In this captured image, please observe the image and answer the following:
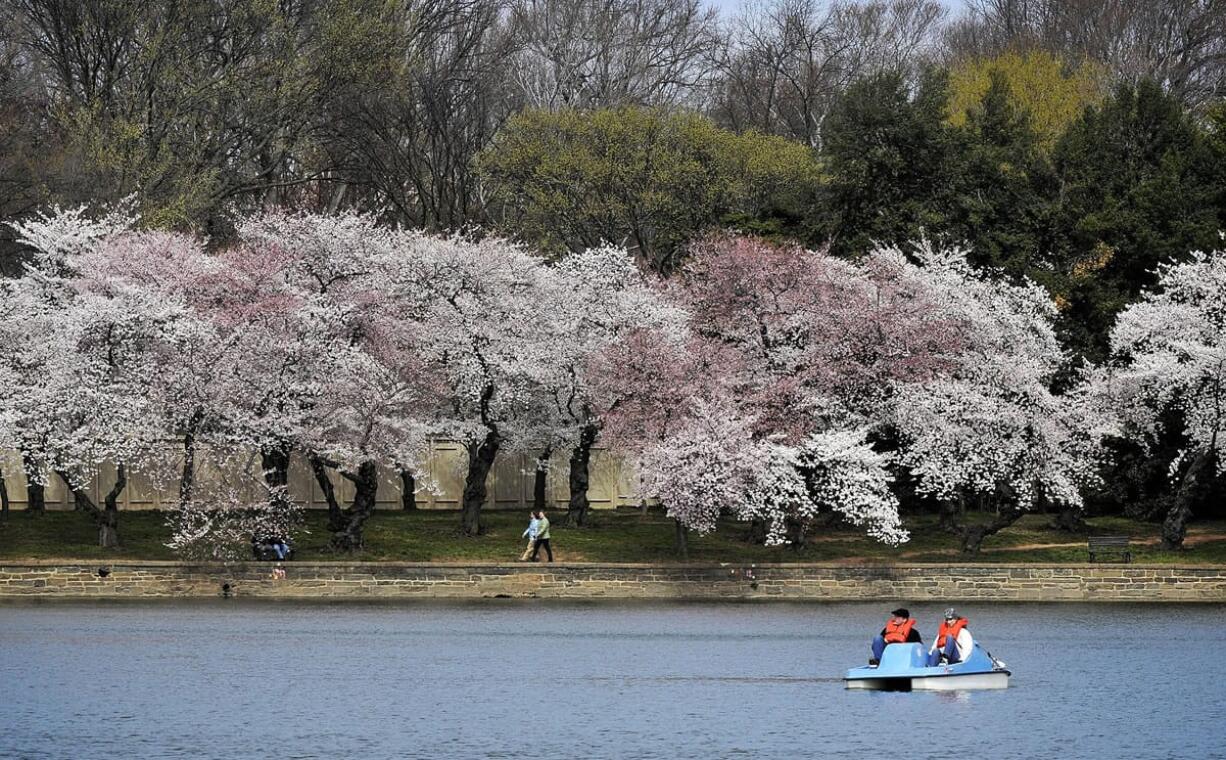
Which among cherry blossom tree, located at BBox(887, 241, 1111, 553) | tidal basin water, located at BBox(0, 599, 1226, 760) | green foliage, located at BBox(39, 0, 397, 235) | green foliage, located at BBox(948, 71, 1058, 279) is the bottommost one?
tidal basin water, located at BBox(0, 599, 1226, 760)

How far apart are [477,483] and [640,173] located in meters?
17.5

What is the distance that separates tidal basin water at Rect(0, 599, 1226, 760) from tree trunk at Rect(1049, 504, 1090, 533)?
1292 cm

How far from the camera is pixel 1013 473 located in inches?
2542

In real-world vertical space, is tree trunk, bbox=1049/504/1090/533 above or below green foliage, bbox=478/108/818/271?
below

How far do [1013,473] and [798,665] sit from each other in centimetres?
2238

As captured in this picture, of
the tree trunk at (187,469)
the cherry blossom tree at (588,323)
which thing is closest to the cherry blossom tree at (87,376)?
the tree trunk at (187,469)

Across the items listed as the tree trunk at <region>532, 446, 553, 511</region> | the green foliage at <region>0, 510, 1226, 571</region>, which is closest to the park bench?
the green foliage at <region>0, 510, 1226, 571</region>

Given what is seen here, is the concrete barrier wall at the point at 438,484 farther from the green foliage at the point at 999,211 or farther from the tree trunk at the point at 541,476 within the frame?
the green foliage at the point at 999,211

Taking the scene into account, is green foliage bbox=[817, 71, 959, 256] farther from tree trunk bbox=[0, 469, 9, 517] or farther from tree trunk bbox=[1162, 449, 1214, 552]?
tree trunk bbox=[0, 469, 9, 517]

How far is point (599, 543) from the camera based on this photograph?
65188mm

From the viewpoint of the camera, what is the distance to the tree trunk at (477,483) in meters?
65.6

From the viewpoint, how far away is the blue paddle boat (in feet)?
131

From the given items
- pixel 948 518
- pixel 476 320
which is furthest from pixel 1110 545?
pixel 476 320

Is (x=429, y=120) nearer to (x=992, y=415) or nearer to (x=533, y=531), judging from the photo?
(x=533, y=531)
